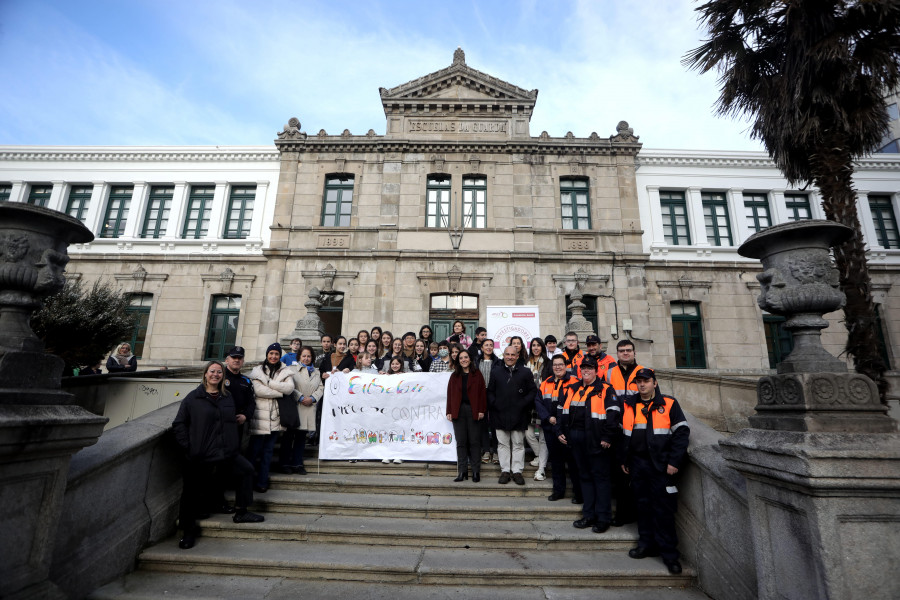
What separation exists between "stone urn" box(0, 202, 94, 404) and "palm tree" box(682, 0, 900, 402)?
A: 11634 millimetres

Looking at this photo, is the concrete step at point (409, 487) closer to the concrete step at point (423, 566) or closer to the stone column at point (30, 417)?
the concrete step at point (423, 566)

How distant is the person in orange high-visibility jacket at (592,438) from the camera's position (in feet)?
16.9

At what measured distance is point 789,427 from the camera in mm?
3402

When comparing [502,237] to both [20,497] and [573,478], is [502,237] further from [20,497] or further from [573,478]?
[20,497]

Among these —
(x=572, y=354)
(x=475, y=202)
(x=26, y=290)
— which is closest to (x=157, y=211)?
(x=475, y=202)

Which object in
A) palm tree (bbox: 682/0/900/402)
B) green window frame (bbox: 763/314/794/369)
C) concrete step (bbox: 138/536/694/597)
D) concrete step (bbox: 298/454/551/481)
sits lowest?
concrete step (bbox: 138/536/694/597)

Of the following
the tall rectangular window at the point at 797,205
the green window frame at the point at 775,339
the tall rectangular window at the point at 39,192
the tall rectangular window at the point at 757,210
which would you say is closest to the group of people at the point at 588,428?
the green window frame at the point at 775,339

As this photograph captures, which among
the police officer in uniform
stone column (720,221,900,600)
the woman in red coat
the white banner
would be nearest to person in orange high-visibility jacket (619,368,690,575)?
stone column (720,221,900,600)

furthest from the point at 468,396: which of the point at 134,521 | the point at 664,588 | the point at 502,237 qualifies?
the point at 502,237

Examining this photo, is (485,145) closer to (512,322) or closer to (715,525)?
(512,322)

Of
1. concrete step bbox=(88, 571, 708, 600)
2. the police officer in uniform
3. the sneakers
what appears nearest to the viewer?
concrete step bbox=(88, 571, 708, 600)

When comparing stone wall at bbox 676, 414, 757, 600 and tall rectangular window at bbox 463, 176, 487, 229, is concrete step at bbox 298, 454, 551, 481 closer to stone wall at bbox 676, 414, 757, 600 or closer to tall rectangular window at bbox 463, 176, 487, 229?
stone wall at bbox 676, 414, 757, 600

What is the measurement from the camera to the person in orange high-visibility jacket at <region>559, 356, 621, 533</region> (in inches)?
203

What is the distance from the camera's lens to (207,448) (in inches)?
193
